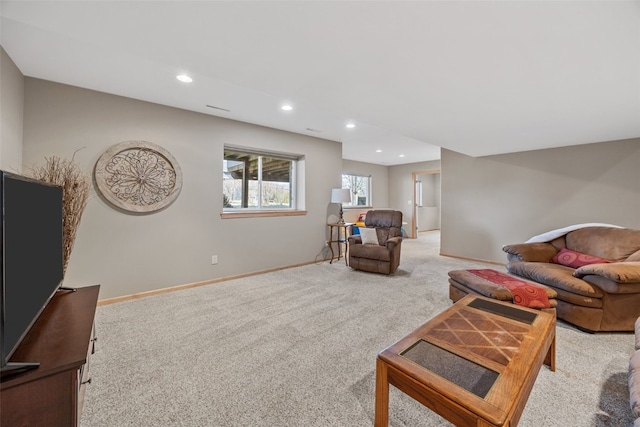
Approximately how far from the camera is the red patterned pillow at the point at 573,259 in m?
2.84

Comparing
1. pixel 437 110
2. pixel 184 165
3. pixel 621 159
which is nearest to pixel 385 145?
pixel 437 110

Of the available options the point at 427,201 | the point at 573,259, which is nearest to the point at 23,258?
the point at 573,259

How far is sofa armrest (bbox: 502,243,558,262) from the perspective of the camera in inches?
126

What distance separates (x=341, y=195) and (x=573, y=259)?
10.6 feet

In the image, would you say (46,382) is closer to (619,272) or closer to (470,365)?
(470,365)

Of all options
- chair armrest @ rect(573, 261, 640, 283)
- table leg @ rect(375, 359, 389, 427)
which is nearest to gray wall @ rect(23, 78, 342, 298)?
table leg @ rect(375, 359, 389, 427)

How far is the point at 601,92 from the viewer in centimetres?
219

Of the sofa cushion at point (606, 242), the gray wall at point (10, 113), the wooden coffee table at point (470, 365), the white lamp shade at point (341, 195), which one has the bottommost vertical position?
the wooden coffee table at point (470, 365)

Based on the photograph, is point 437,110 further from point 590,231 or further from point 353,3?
point 590,231

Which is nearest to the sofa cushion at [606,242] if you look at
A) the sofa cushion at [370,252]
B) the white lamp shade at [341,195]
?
the sofa cushion at [370,252]

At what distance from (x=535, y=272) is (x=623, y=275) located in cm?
69

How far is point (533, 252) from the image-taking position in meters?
3.22

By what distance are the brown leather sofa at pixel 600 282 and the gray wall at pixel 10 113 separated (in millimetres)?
4845

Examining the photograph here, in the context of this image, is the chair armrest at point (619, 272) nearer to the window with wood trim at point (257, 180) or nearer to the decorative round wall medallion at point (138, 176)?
the window with wood trim at point (257, 180)
